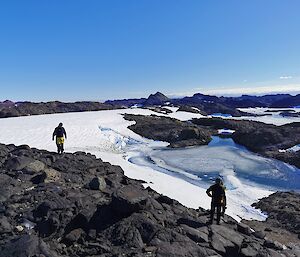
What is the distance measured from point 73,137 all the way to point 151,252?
27080mm

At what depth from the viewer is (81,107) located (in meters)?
79.1

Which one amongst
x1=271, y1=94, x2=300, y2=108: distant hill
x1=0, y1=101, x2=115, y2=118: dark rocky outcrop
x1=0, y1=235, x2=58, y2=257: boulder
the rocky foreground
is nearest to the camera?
x1=0, y1=235, x2=58, y2=257: boulder

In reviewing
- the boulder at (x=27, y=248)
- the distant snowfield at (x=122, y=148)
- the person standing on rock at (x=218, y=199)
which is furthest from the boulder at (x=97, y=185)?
the distant snowfield at (x=122, y=148)

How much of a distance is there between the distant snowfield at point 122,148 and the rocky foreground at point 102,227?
15.0ft

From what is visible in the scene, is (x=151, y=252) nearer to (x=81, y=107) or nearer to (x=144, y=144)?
(x=144, y=144)

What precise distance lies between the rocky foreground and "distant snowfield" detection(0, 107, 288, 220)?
4578 mm

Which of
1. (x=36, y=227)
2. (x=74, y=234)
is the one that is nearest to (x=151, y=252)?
(x=74, y=234)

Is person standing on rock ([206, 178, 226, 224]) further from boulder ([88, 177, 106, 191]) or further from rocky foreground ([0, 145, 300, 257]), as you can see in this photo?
boulder ([88, 177, 106, 191])

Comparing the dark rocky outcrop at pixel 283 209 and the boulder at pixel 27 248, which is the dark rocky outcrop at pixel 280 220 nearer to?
the dark rocky outcrop at pixel 283 209

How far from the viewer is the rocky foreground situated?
29.3 feet

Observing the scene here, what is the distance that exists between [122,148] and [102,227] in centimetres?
2384

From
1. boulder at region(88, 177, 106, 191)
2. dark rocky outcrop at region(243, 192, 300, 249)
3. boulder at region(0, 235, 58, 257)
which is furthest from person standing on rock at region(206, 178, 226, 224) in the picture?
boulder at region(0, 235, 58, 257)

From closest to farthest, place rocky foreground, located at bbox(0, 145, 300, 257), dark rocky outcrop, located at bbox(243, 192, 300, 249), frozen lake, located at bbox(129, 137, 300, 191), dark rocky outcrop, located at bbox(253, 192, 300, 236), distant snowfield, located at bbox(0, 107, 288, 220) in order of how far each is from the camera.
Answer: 1. rocky foreground, located at bbox(0, 145, 300, 257)
2. dark rocky outcrop, located at bbox(243, 192, 300, 249)
3. dark rocky outcrop, located at bbox(253, 192, 300, 236)
4. distant snowfield, located at bbox(0, 107, 288, 220)
5. frozen lake, located at bbox(129, 137, 300, 191)

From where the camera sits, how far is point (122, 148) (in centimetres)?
3366
